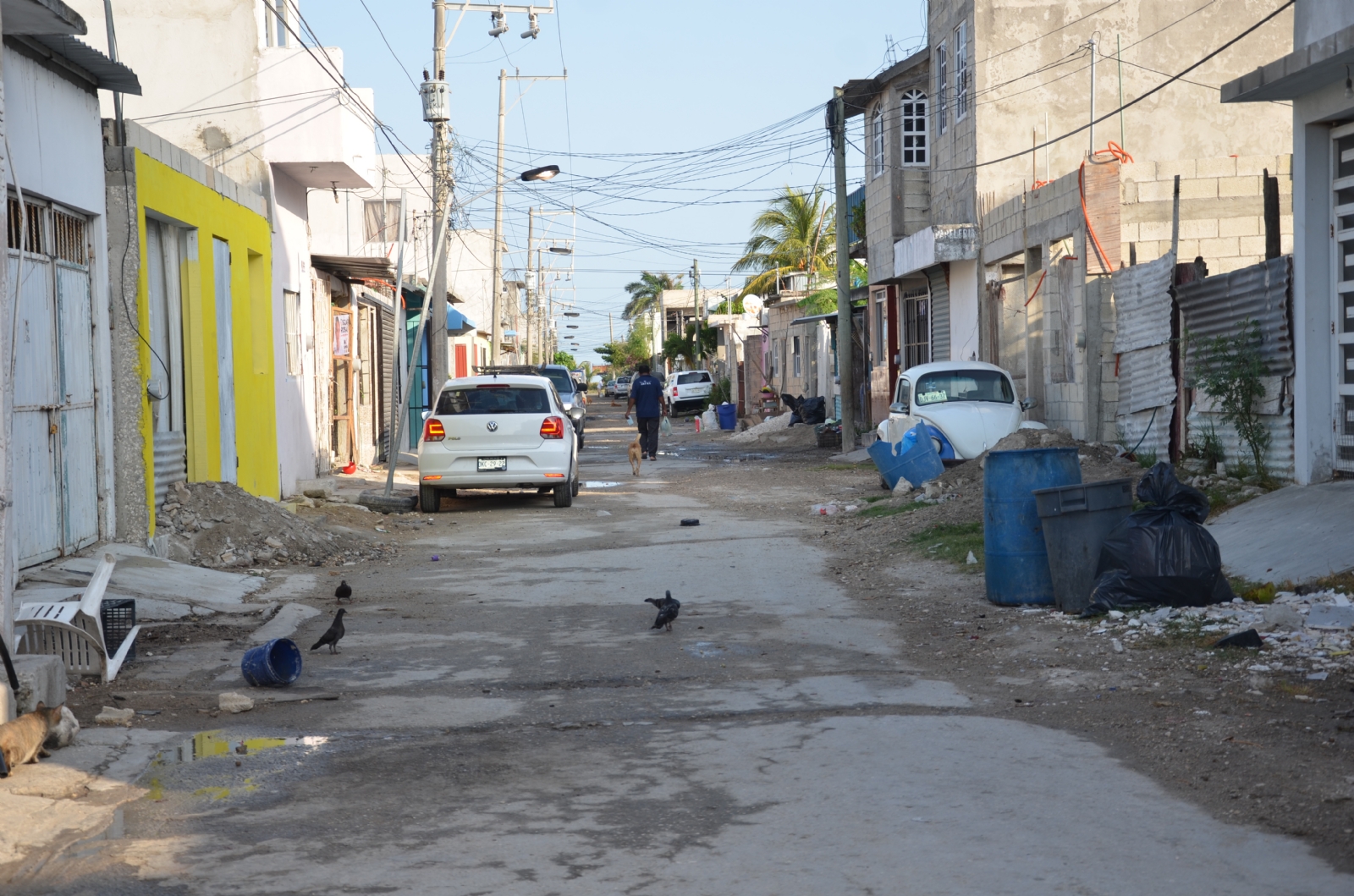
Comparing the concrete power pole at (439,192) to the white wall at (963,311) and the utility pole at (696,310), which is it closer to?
the white wall at (963,311)

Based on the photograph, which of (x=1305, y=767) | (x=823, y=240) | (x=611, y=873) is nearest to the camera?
(x=611, y=873)

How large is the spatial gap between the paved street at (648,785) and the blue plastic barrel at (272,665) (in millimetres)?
129

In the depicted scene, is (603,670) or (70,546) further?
(70,546)

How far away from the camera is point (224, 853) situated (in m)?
4.28

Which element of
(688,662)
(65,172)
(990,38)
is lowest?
(688,662)

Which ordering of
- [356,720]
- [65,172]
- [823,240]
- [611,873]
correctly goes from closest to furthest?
[611,873], [356,720], [65,172], [823,240]

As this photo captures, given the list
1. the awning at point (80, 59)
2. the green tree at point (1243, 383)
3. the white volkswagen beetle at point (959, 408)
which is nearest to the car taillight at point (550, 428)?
the white volkswagen beetle at point (959, 408)

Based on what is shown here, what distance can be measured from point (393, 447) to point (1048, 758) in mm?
14252

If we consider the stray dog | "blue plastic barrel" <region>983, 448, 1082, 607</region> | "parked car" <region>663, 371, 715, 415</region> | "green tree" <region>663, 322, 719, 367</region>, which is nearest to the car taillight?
the stray dog

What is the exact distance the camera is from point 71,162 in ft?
33.4

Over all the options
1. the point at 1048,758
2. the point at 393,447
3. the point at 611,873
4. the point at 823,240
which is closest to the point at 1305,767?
the point at 1048,758

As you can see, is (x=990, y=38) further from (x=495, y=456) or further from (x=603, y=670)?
(x=603, y=670)

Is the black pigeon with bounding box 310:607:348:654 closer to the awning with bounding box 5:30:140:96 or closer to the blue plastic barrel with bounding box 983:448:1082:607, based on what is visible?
the blue plastic barrel with bounding box 983:448:1082:607

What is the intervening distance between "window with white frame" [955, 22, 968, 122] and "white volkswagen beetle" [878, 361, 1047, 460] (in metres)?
7.10
